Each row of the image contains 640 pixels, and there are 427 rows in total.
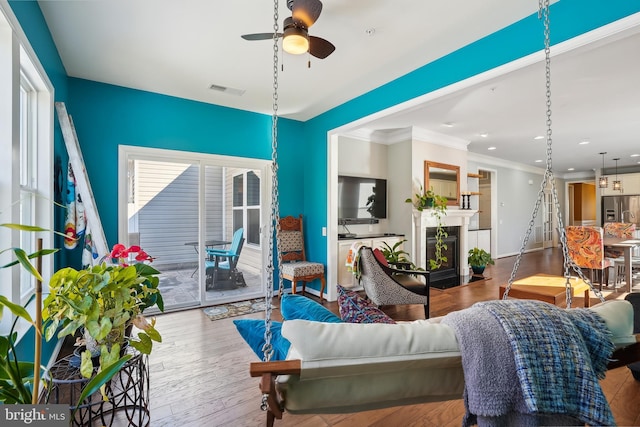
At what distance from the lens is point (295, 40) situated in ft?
6.74

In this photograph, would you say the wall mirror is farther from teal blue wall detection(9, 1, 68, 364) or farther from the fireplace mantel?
teal blue wall detection(9, 1, 68, 364)

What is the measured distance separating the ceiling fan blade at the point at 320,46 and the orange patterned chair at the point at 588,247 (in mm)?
4756

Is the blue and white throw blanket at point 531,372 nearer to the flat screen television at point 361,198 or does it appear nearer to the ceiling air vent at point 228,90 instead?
the ceiling air vent at point 228,90

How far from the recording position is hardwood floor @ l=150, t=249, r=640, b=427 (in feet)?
6.00

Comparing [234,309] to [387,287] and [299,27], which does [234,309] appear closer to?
[387,287]

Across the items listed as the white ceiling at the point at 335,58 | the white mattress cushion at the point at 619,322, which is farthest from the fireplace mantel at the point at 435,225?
the white mattress cushion at the point at 619,322

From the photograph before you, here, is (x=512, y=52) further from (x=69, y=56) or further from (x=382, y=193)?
(x=69, y=56)

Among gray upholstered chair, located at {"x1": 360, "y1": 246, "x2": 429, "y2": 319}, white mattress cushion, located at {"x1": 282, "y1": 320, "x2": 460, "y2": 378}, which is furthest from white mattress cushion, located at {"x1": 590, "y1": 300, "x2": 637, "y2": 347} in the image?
gray upholstered chair, located at {"x1": 360, "y1": 246, "x2": 429, "y2": 319}

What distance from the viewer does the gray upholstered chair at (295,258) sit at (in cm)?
411

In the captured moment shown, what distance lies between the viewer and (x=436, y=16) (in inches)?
87.6

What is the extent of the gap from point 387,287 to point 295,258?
1745 mm

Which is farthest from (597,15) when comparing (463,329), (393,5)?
(463,329)

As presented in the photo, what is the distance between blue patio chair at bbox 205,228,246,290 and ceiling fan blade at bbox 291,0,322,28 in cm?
296

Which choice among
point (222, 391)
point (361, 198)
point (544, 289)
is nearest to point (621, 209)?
point (544, 289)
